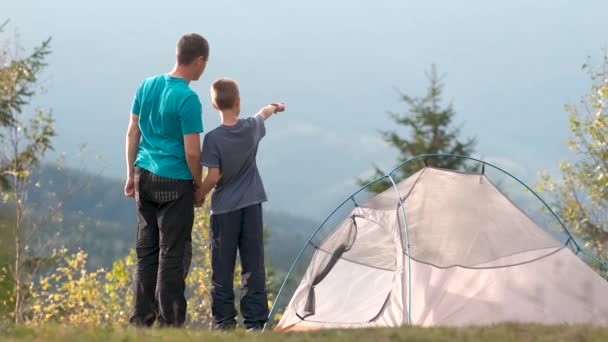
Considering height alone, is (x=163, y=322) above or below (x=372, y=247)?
below

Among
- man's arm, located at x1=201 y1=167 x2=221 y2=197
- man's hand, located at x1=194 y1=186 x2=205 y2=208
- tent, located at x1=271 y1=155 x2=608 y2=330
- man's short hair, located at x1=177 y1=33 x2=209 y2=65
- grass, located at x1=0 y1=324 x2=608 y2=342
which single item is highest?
man's short hair, located at x1=177 y1=33 x2=209 y2=65

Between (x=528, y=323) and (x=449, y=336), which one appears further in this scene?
(x=528, y=323)

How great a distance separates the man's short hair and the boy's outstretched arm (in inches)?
28.5

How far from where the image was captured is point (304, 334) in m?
5.93

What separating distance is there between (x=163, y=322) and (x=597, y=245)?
12.3 metres

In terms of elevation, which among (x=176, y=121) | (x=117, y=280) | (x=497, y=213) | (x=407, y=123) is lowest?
(x=117, y=280)

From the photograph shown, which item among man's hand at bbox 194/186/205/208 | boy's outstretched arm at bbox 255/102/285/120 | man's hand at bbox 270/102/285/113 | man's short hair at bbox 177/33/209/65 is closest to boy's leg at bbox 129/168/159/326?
man's hand at bbox 194/186/205/208

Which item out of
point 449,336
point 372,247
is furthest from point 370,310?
point 449,336

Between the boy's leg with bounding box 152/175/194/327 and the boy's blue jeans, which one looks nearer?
the boy's leg with bounding box 152/175/194/327

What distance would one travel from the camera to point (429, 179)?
8.12m

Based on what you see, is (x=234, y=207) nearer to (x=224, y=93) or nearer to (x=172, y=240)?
(x=172, y=240)

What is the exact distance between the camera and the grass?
18.6 feet

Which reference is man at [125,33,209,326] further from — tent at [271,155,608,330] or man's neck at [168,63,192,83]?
tent at [271,155,608,330]

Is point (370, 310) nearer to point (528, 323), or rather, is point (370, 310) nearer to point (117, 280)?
point (528, 323)
